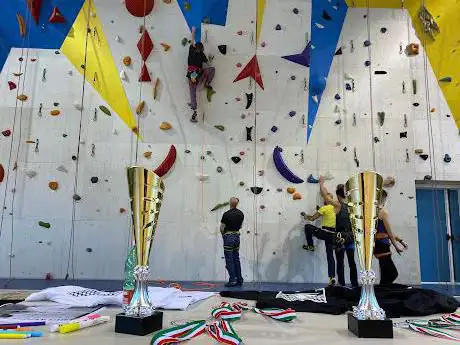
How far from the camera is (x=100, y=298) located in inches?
78.0

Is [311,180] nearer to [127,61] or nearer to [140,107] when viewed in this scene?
[140,107]

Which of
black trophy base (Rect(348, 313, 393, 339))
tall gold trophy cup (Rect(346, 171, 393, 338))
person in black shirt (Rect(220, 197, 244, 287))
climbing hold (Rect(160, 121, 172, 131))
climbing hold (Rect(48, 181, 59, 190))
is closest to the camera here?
black trophy base (Rect(348, 313, 393, 339))

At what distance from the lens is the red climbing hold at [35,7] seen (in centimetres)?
722

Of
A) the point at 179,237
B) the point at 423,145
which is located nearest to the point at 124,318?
the point at 179,237

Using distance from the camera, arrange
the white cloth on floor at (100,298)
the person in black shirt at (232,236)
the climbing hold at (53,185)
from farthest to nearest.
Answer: the climbing hold at (53,185) < the person in black shirt at (232,236) < the white cloth on floor at (100,298)

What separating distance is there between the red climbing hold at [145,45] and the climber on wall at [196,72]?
2.80ft

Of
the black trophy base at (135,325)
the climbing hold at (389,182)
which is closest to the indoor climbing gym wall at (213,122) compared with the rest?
the climbing hold at (389,182)

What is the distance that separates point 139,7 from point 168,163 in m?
3.20

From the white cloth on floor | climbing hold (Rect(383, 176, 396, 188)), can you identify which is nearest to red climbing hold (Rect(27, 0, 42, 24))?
the white cloth on floor

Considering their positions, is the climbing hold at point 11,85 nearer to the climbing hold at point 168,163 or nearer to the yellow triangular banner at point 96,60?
the yellow triangular banner at point 96,60

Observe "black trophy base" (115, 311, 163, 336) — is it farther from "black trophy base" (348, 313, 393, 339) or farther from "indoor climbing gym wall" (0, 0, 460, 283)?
"indoor climbing gym wall" (0, 0, 460, 283)

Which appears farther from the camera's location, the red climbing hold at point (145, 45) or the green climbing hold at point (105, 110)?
the red climbing hold at point (145, 45)

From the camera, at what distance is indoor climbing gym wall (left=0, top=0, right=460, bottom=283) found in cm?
689

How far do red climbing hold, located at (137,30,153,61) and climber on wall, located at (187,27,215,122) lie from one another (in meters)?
0.85
